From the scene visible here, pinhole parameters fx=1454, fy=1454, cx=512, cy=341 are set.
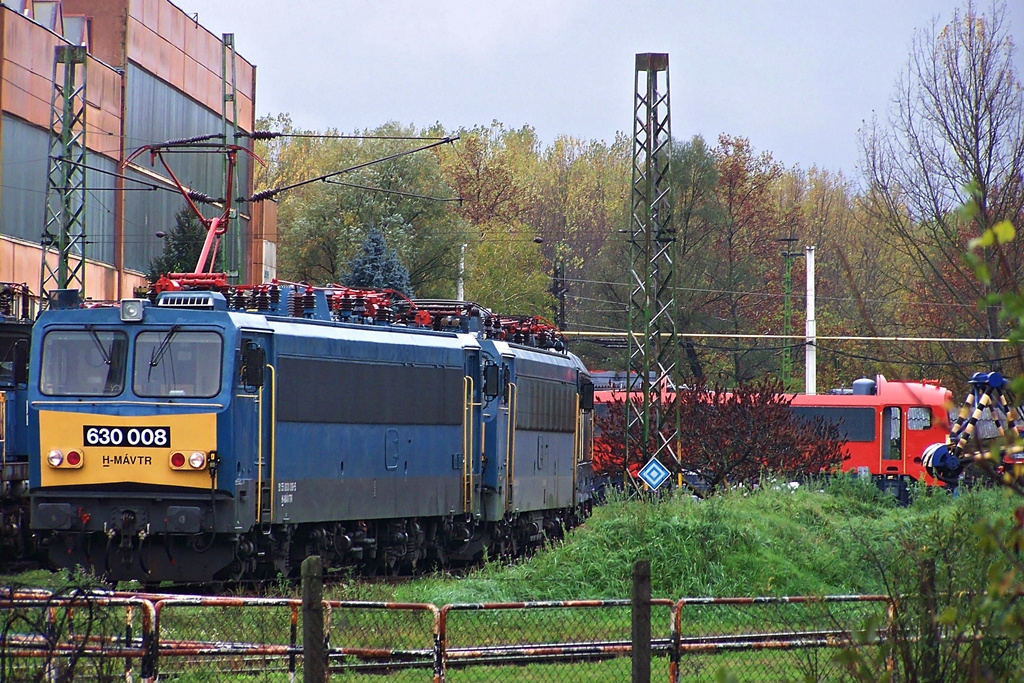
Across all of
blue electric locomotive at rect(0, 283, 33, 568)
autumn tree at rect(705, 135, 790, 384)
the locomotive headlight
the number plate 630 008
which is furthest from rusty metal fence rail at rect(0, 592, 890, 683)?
autumn tree at rect(705, 135, 790, 384)

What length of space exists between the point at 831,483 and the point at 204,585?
532 inches

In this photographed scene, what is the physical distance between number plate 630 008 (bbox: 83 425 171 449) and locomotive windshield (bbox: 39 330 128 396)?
439 mm

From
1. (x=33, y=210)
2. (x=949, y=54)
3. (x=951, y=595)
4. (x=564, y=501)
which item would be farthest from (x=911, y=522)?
(x=33, y=210)

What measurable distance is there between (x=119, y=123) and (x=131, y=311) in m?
31.3

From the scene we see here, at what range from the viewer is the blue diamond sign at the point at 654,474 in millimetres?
25616

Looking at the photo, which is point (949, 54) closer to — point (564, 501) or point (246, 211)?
point (564, 501)

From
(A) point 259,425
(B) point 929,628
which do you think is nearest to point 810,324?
(A) point 259,425

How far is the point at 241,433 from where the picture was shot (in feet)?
52.8

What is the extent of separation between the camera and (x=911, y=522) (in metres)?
19.6

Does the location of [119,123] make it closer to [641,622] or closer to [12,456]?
[12,456]

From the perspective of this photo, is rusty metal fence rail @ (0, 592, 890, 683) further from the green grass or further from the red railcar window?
the red railcar window

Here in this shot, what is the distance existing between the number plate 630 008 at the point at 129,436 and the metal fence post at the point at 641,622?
8.29 m

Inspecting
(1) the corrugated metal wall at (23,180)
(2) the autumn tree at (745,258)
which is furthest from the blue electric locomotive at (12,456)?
(2) the autumn tree at (745,258)

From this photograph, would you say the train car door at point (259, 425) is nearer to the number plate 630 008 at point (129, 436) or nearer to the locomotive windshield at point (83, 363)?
the number plate 630 008 at point (129, 436)
